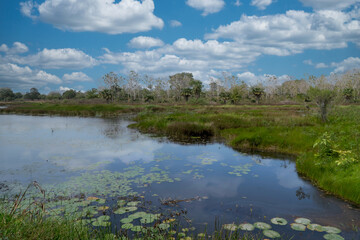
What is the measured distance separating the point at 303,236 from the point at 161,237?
3.36 metres

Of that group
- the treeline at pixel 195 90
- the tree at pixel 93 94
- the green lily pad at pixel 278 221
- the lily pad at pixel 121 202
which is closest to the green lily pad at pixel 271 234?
the green lily pad at pixel 278 221

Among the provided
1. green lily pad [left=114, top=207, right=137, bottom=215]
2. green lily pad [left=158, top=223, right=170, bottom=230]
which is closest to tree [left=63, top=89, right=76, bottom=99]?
green lily pad [left=114, top=207, right=137, bottom=215]

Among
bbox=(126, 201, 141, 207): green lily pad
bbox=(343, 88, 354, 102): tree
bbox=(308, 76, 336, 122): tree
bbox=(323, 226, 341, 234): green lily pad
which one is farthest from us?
bbox=(343, 88, 354, 102): tree

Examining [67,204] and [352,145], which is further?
[352,145]

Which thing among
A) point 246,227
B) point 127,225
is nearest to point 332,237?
point 246,227

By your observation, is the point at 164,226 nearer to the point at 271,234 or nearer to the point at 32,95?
the point at 271,234

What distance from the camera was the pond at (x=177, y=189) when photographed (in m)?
6.50

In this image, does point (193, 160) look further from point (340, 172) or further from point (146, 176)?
point (340, 172)

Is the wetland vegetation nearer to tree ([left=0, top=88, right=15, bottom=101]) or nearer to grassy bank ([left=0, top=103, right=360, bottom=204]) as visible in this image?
grassy bank ([left=0, top=103, right=360, bottom=204])

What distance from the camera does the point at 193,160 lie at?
43.0 feet

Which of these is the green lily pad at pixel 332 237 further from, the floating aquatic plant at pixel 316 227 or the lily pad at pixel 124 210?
the lily pad at pixel 124 210

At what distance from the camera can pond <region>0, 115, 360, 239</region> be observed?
6500 millimetres

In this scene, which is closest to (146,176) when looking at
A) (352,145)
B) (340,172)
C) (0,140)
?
(340,172)

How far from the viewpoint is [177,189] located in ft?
29.0
